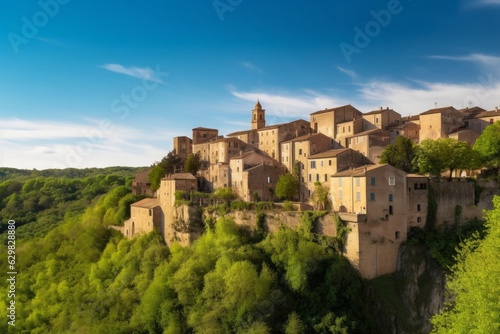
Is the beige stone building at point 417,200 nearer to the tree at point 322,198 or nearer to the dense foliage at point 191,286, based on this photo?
the tree at point 322,198

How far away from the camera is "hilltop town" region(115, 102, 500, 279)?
31.4 metres

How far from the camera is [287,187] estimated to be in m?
40.9

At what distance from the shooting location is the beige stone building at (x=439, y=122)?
140 ft

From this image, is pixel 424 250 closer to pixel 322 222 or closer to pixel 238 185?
pixel 322 222

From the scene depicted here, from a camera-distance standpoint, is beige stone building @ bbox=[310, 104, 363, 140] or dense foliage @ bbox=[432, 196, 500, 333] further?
beige stone building @ bbox=[310, 104, 363, 140]

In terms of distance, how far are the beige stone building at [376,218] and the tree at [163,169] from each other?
24.5 meters

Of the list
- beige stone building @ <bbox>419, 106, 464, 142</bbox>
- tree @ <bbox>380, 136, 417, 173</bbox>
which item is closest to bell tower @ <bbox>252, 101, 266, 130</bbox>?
beige stone building @ <bbox>419, 106, 464, 142</bbox>

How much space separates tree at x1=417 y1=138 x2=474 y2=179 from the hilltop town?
1564 mm

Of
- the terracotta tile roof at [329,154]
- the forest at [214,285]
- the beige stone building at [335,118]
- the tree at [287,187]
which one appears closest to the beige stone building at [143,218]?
the forest at [214,285]

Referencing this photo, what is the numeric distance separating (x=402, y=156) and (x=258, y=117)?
23436 millimetres

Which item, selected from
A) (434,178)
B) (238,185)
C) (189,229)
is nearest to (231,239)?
(189,229)

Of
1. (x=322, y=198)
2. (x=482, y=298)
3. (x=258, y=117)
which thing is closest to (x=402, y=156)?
(x=322, y=198)

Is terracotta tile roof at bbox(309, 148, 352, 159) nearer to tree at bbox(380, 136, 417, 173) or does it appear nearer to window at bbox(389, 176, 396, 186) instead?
tree at bbox(380, 136, 417, 173)

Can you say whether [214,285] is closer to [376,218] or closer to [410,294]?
[376,218]
